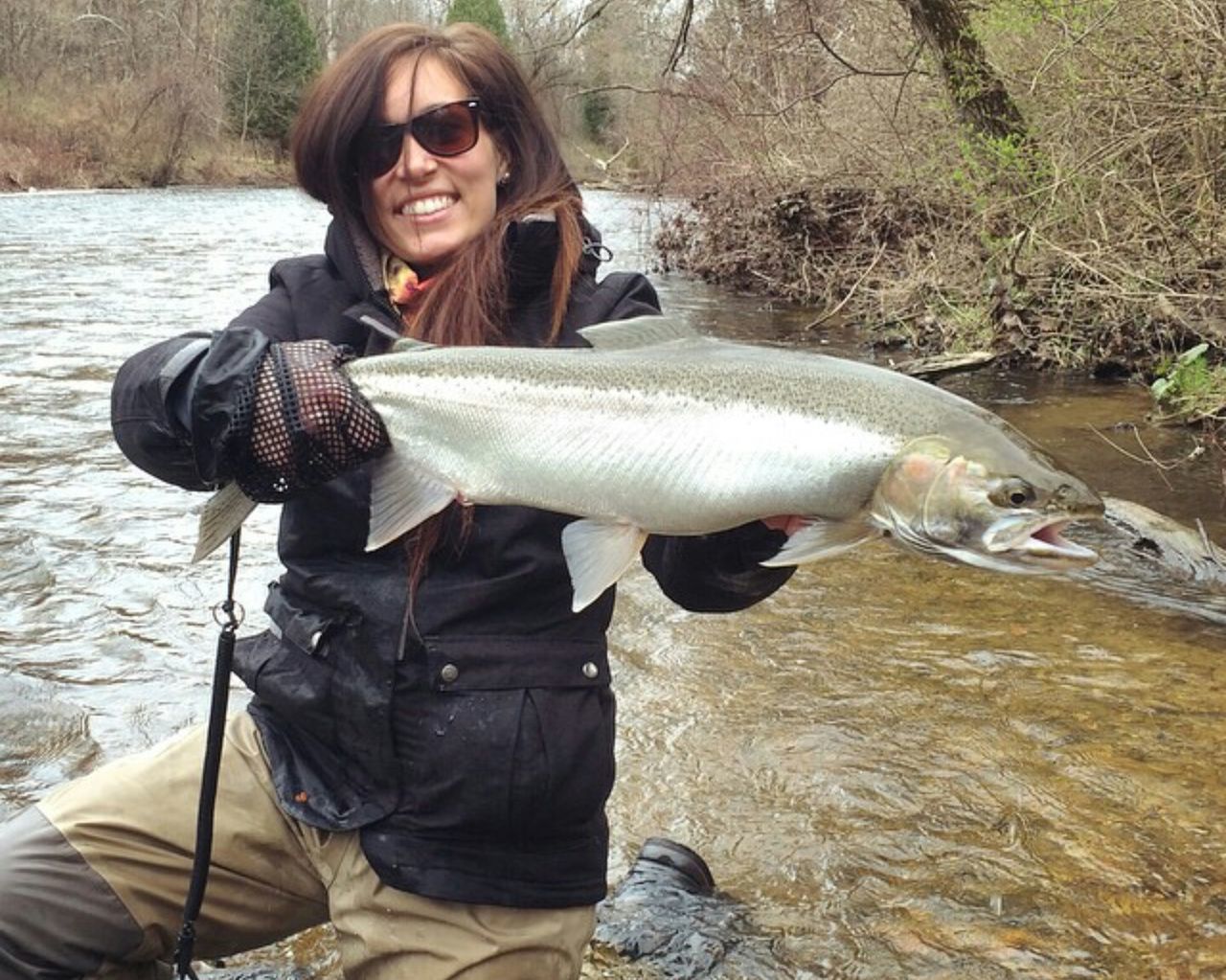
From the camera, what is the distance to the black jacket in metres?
2.16

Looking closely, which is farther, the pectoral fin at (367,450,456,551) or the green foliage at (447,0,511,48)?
the green foliage at (447,0,511,48)

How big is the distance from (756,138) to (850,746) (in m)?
13.1

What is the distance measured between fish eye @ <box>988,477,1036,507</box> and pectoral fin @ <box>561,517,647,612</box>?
0.61 m

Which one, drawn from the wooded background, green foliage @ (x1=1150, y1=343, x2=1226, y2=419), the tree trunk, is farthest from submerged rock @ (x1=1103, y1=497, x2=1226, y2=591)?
the tree trunk

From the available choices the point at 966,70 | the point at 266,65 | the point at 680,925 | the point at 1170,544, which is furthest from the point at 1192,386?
the point at 266,65

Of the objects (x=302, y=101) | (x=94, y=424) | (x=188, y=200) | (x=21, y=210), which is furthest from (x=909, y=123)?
(x=188, y=200)

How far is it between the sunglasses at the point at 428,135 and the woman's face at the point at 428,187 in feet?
0.04

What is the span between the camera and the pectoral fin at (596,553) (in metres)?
2.10

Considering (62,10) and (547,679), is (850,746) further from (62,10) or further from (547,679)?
(62,10)

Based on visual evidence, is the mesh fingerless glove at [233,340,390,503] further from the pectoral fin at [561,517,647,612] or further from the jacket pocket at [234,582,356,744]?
the pectoral fin at [561,517,647,612]

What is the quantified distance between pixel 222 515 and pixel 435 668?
0.54 m

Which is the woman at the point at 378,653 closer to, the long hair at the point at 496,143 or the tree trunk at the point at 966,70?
the long hair at the point at 496,143

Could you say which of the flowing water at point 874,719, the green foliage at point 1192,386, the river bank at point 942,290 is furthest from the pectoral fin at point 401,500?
the green foliage at point 1192,386

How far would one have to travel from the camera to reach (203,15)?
167ft
